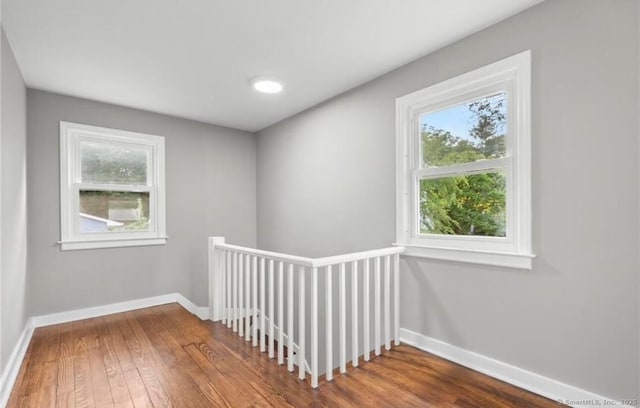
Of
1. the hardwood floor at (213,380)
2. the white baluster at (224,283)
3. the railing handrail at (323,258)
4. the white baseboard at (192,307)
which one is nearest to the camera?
the hardwood floor at (213,380)

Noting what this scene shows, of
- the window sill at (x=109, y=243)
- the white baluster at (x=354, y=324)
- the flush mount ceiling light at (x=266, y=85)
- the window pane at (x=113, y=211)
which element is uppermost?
the flush mount ceiling light at (x=266, y=85)

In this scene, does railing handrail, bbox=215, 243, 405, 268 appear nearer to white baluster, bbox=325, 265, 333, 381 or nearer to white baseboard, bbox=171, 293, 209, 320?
white baluster, bbox=325, 265, 333, 381

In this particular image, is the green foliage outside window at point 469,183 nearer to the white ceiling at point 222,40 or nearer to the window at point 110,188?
the white ceiling at point 222,40

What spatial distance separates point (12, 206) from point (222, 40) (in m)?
1.90

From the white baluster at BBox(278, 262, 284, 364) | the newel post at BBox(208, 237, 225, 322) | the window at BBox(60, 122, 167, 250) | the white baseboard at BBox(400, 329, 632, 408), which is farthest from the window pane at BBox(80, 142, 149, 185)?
the white baseboard at BBox(400, 329, 632, 408)

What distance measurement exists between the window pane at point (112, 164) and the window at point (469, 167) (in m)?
2.94

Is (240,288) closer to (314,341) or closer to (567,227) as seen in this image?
(314,341)

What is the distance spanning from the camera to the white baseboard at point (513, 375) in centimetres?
166

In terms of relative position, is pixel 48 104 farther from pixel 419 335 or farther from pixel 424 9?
pixel 419 335

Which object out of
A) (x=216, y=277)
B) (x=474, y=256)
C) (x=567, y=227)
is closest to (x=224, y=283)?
(x=216, y=277)

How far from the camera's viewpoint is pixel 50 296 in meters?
3.04

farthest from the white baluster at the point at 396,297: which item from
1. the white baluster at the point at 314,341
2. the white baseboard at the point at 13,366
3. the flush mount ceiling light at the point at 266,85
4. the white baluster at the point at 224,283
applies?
the white baseboard at the point at 13,366

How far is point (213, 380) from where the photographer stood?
2.01 meters

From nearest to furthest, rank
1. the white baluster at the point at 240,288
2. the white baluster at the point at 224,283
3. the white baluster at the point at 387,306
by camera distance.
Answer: the white baluster at the point at 387,306, the white baluster at the point at 240,288, the white baluster at the point at 224,283
